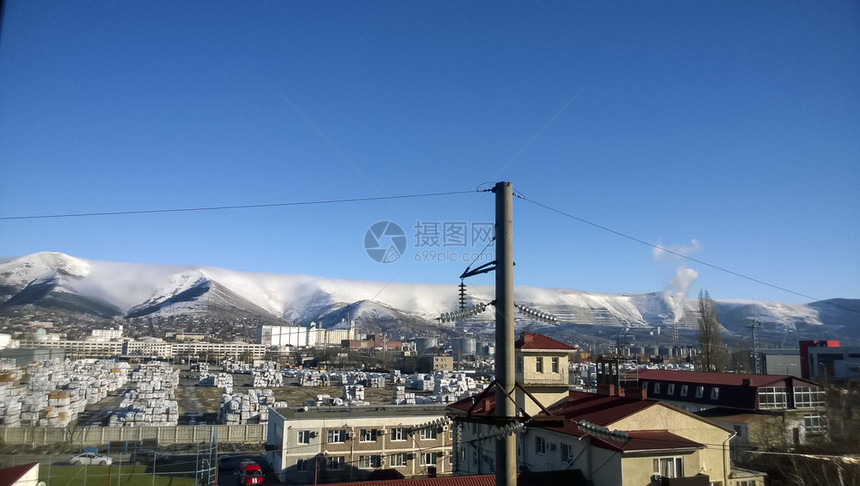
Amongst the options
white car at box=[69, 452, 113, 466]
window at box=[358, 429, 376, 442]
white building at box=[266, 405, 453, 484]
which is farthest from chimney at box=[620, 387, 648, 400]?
white car at box=[69, 452, 113, 466]

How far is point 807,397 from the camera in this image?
1711cm

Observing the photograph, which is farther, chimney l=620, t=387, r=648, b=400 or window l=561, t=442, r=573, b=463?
chimney l=620, t=387, r=648, b=400

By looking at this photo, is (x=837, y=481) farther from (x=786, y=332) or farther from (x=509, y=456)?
(x=786, y=332)

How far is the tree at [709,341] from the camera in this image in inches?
1415

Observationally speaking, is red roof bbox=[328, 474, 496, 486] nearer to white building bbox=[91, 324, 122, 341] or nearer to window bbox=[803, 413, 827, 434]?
window bbox=[803, 413, 827, 434]

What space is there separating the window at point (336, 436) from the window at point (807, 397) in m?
14.3

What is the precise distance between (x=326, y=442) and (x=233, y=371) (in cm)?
5677

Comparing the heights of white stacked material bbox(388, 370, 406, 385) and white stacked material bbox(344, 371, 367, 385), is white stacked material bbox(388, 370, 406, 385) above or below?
below

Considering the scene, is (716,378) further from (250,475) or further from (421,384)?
(421,384)

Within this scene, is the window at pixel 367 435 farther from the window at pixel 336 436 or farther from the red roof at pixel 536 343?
the red roof at pixel 536 343

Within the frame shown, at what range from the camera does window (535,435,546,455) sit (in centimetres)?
1080

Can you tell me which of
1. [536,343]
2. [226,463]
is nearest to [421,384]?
[226,463]

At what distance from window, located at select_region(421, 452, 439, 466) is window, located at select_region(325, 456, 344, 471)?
8.08 feet

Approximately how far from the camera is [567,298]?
190 metres
